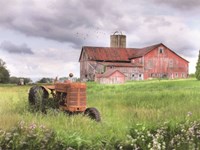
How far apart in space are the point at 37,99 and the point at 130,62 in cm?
4375

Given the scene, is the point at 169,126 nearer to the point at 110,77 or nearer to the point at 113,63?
the point at 110,77

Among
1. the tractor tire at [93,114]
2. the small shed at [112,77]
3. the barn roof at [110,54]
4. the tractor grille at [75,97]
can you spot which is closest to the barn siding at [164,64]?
the barn roof at [110,54]

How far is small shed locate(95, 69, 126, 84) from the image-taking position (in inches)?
1925

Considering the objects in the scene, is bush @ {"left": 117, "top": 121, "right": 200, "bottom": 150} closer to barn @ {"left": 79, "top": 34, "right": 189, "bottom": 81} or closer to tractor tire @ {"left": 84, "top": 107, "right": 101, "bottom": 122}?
tractor tire @ {"left": 84, "top": 107, "right": 101, "bottom": 122}

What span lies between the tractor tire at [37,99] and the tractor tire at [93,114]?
196 cm

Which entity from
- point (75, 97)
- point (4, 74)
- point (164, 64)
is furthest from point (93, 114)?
point (164, 64)

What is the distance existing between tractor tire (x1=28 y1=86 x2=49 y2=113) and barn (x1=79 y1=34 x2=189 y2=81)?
35957 millimetres

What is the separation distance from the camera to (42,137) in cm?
975

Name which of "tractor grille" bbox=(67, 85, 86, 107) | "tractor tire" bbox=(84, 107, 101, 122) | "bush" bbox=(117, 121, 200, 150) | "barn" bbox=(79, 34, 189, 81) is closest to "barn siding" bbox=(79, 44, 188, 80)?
"barn" bbox=(79, 34, 189, 81)

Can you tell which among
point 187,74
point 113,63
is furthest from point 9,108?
point 187,74

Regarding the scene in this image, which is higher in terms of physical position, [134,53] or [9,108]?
[134,53]

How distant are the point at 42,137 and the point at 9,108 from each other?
22.2ft

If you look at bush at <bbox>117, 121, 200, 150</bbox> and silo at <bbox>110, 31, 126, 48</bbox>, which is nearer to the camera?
bush at <bbox>117, 121, 200, 150</bbox>

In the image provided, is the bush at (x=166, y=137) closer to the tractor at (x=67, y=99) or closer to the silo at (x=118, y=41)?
the tractor at (x=67, y=99)
